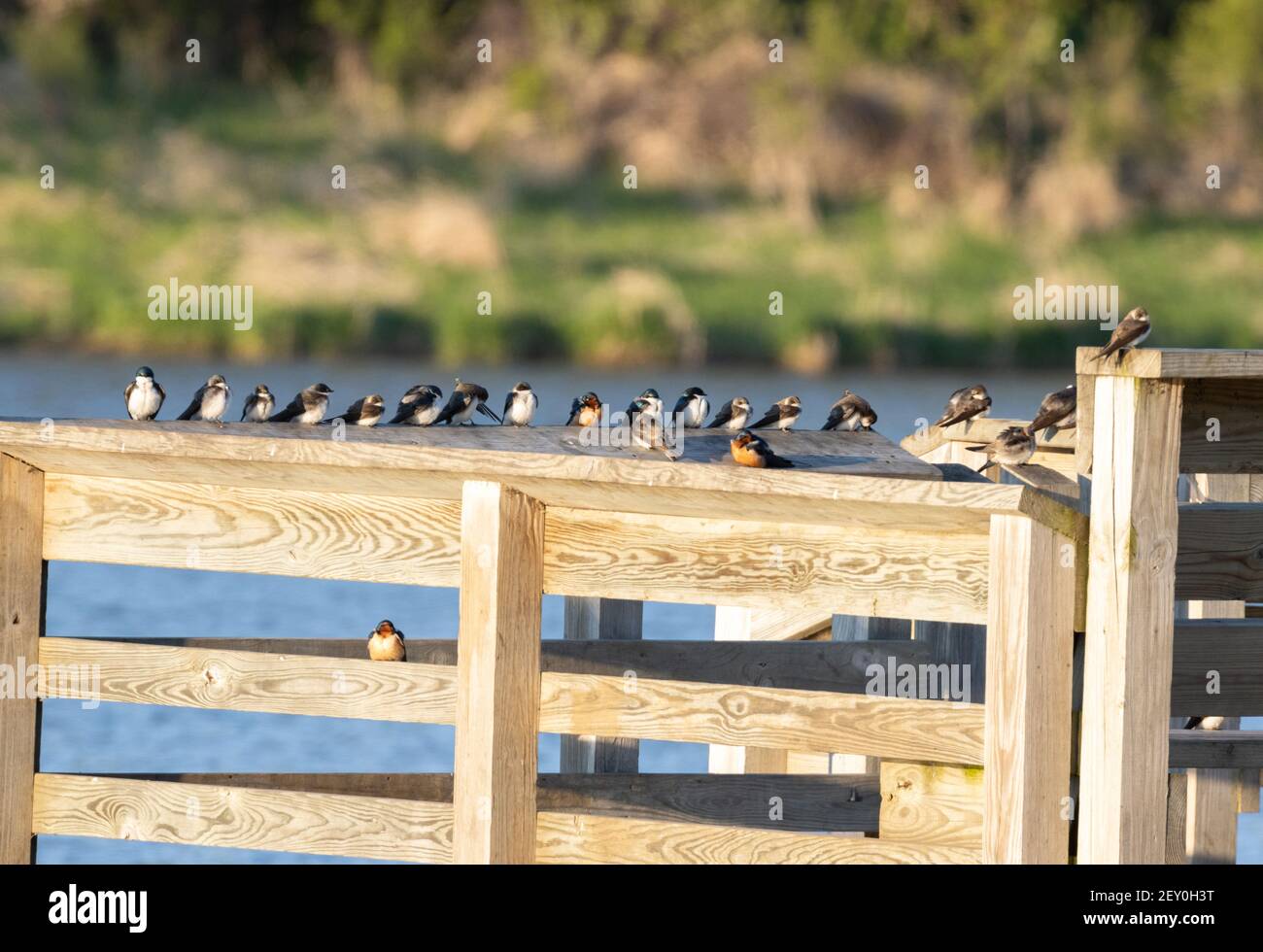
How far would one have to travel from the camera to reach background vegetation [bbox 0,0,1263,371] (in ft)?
126

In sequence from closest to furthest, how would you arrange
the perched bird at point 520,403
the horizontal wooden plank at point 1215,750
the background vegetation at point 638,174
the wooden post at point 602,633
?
the horizontal wooden plank at point 1215,750
the wooden post at point 602,633
the perched bird at point 520,403
the background vegetation at point 638,174

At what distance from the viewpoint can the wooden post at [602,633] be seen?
32.3ft

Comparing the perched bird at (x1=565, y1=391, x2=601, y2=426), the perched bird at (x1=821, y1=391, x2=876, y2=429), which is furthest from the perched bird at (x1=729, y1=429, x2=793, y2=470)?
the perched bird at (x1=821, y1=391, x2=876, y2=429)

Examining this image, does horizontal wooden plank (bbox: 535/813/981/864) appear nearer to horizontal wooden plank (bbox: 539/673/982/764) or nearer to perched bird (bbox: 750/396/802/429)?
horizontal wooden plank (bbox: 539/673/982/764)

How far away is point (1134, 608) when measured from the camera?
6.73m

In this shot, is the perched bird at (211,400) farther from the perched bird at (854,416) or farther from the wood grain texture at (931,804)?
the wood grain texture at (931,804)

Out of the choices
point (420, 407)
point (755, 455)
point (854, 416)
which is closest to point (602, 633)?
point (420, 407)

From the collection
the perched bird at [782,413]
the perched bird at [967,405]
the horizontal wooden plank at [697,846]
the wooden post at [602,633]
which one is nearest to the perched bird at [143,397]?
the wooden post at [602,633]

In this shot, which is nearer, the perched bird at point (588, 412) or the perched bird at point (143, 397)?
the perched bird at point (588, 412)

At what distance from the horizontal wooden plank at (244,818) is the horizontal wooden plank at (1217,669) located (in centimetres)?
264

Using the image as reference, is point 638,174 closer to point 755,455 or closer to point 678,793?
point 678,793

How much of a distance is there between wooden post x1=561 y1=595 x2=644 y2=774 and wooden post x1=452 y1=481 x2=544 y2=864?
232 cm

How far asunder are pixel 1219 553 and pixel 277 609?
17883 mm

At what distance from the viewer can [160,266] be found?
4156cm
